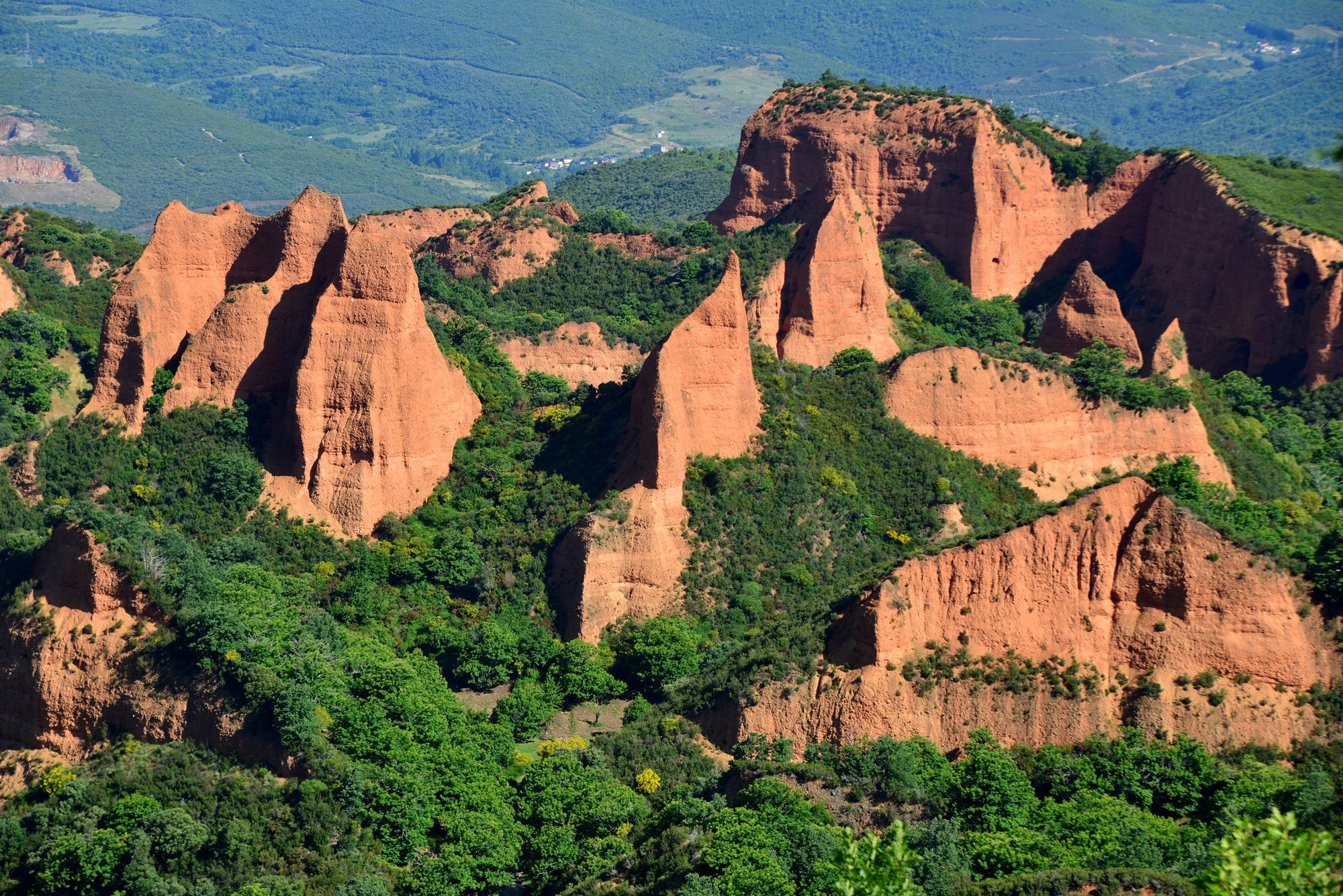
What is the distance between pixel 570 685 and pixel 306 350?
1395cm

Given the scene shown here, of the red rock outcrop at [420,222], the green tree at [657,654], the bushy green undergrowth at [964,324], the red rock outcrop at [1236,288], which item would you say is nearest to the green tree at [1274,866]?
the green tree at [657,654]

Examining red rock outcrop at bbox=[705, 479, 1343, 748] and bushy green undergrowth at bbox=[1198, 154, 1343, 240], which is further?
bushy green undergrowth at bbox=[1198, 154, 1343, 240]

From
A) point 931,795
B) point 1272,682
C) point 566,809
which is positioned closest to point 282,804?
point 566,809

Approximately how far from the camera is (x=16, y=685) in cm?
4550

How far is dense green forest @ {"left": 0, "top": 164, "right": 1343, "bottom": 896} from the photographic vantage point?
123 ft

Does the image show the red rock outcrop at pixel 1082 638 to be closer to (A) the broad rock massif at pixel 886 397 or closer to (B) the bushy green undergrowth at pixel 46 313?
(A) the broad rock massif at pixel 886 397

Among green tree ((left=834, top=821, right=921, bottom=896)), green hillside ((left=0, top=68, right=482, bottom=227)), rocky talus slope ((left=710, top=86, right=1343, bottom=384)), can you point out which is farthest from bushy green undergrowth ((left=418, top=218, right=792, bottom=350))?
green hillside ((left=0, top=68, right=482, bottom=227))

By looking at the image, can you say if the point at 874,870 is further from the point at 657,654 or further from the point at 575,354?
the point at 575,354

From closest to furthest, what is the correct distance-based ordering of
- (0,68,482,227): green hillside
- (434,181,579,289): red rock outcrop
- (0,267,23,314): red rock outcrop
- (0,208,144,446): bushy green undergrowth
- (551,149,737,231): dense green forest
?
(0,208,144,446): bushy green undergrowth → (0,267,23,314): red rock outcrop → (434,181,579,289): red rock outcrop → (551,149,737,231): dense green forest → (0,68,482,227): green hillside

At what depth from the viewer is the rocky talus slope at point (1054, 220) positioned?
73938 millimetres

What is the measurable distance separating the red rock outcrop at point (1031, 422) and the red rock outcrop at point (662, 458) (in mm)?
6408

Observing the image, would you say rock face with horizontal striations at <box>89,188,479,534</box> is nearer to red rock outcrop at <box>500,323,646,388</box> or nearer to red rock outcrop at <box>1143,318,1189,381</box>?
red rock outcrop at <box>500,323,646,388</box>

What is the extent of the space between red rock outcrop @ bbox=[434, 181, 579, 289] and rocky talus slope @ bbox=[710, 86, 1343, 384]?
9.16 metres

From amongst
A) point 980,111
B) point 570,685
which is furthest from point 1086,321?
point 570,685
